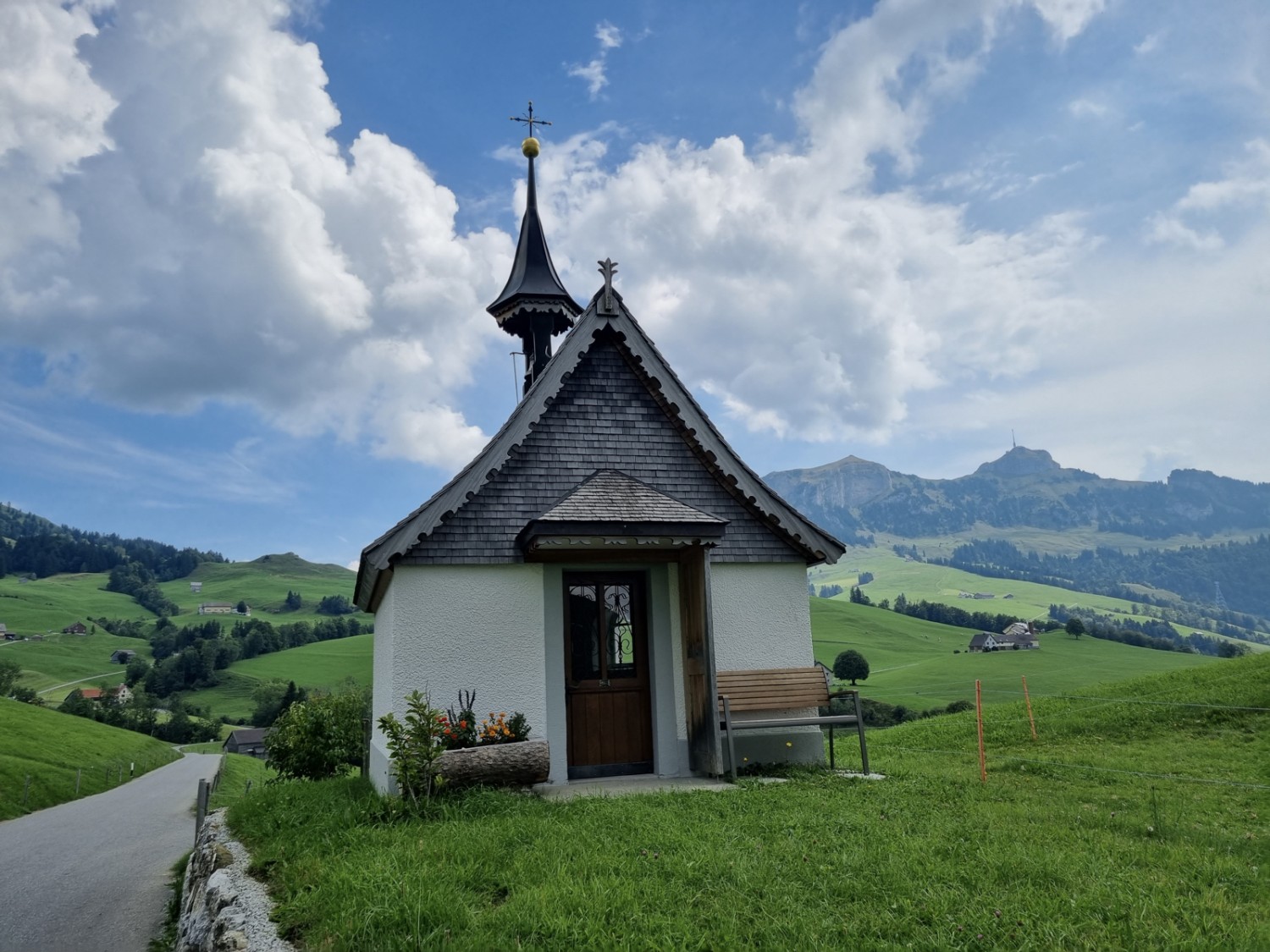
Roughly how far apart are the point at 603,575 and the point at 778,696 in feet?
9.95

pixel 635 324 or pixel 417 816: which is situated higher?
pixel 635 324

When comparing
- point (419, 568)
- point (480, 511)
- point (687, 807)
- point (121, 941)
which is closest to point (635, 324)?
point (480, 511)

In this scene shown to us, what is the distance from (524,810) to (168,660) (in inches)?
5055

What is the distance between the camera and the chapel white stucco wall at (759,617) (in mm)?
11633

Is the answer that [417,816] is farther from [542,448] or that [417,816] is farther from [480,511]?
[542,448]

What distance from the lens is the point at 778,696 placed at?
36.6ft

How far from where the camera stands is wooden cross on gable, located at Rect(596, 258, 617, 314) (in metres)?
12.5

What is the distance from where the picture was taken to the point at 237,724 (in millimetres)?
98688

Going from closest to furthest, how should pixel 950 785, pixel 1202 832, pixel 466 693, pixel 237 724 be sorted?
1. pixel 1202 832
2. pixel 950 785
3. pixel 466 693
4. pixel 237 724

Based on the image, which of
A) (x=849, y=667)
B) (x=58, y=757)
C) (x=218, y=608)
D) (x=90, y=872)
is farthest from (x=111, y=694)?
(x=90, y=872)

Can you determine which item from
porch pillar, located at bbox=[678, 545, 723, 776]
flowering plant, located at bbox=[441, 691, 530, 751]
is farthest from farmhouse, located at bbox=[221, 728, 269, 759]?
porch pillar, located at bbox=[678, 545, 723, 776]

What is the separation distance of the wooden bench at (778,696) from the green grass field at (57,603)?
161 metres

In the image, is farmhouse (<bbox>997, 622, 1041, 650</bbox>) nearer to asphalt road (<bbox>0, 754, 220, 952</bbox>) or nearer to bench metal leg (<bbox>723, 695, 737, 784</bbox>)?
asphalt road (<bbox>0, 754, 220, 952</bbox>)

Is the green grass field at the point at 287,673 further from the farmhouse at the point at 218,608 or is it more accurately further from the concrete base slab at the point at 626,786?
the concrete base slab at the point at 626,786
